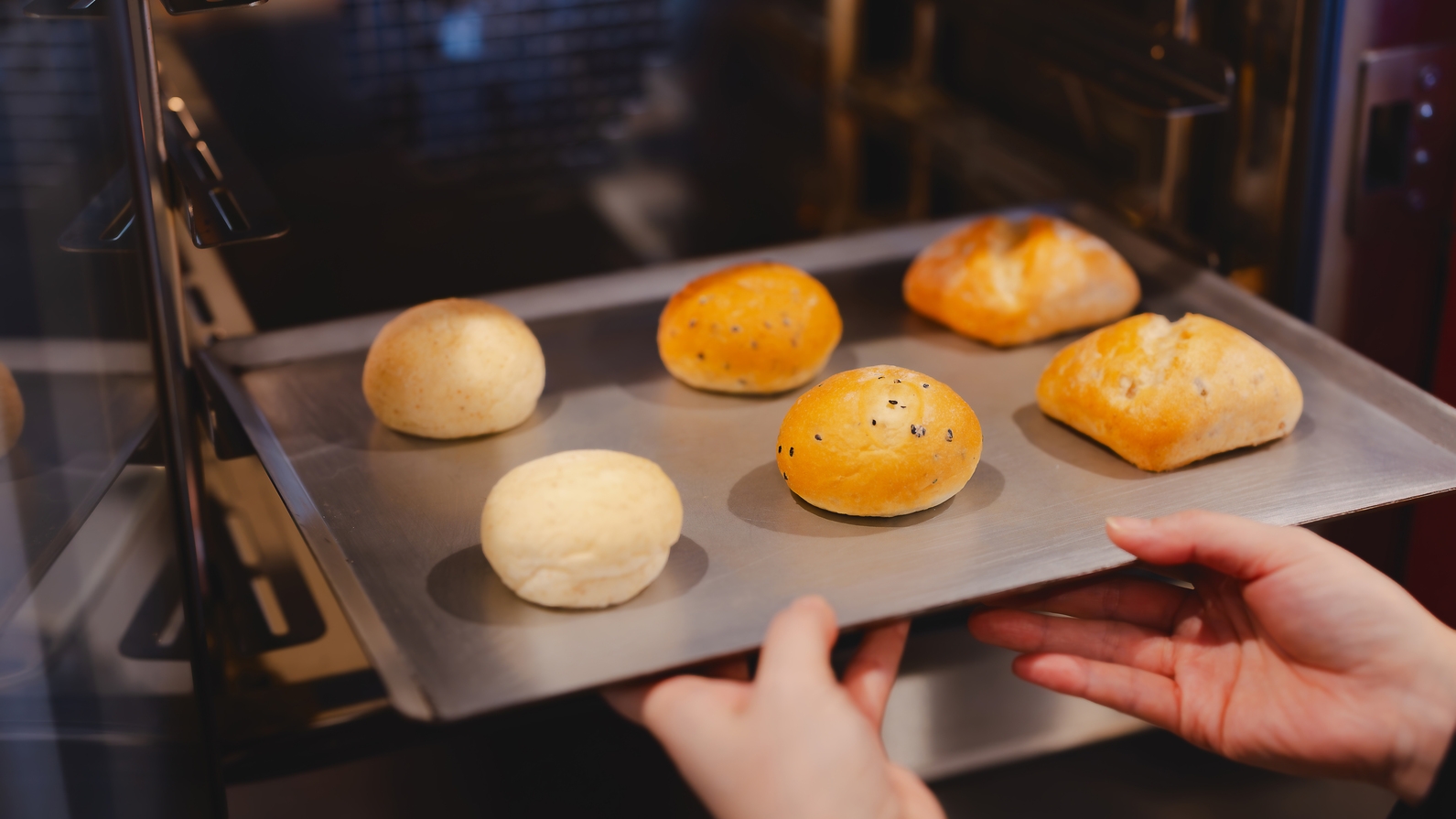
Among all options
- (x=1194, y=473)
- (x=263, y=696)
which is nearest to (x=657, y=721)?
(x=263, y=696)

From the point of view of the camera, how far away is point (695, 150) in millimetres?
2426

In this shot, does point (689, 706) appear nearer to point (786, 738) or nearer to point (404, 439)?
point (786, 738)

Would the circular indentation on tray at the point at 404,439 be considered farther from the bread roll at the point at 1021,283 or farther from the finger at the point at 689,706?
the bread roll at the point at 1021,283

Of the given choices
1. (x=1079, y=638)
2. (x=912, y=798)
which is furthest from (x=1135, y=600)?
(x=912, y=798)

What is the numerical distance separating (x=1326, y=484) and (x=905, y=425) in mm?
466

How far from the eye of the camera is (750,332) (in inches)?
57.1

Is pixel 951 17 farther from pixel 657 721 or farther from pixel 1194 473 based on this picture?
pixel 657 721

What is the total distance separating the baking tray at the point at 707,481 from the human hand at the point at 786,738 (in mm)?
50

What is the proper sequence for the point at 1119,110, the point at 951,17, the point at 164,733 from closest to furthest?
the point at 164,733 → the point at 1119,110 → the point at 951,17

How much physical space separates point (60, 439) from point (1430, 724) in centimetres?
132

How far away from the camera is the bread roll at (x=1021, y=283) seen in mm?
1572

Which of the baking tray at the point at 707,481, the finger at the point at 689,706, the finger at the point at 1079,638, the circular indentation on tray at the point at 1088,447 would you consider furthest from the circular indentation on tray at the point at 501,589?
the circular indentation on tray at the point at 1088,447

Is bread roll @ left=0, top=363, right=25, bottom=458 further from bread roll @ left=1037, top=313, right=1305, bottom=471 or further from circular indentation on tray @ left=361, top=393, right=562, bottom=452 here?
bread roll @ left=1037, top=313, right=1305, bottom=471

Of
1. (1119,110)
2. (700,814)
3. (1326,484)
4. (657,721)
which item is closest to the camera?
(657,721)
